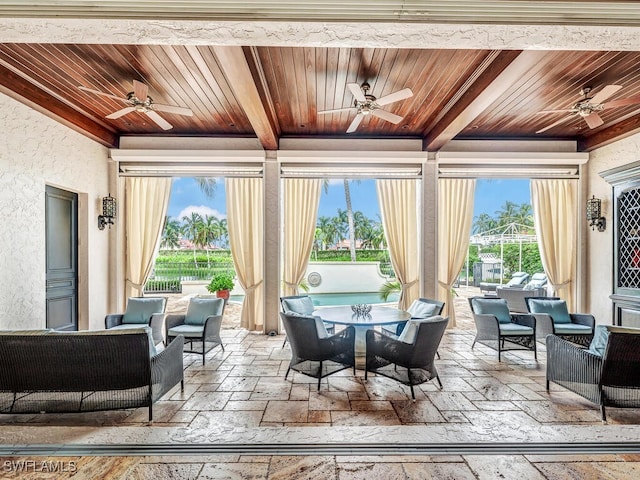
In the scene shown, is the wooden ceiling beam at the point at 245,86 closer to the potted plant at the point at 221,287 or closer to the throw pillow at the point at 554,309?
the potted plant at the point at 221,287

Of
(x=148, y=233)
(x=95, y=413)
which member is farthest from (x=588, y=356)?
(x=148, y=233)

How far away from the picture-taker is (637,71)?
11.2ft

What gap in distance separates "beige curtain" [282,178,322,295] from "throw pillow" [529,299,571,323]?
3370mm

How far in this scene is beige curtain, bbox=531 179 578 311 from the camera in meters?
5.79

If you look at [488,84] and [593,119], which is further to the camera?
[593,119]

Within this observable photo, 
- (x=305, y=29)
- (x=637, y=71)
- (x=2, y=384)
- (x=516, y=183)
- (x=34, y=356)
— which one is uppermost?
(x=516, y=183)

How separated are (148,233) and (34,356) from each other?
340 cm

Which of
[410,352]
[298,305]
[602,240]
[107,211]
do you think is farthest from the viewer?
[602,240]

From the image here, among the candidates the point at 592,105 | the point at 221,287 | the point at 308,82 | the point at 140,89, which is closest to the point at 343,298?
the point at 221,287

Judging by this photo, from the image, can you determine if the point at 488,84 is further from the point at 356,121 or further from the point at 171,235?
the point at 171,235

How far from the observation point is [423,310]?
14.2 ft

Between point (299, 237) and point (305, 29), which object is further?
point (299, 237)

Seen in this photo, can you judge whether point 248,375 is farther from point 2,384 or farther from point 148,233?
point 148,233

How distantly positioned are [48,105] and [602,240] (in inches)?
305
